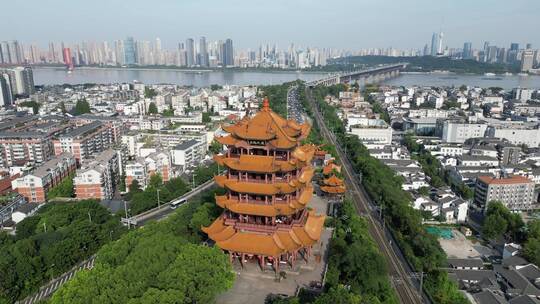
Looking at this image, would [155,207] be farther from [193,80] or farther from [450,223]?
[193,80]

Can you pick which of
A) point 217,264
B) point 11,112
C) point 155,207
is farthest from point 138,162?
point 11,112

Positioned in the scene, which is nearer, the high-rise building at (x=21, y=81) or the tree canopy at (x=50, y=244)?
the tree canopy at (x=50, y=244)

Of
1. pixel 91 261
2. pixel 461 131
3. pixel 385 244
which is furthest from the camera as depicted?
pixel 461 131

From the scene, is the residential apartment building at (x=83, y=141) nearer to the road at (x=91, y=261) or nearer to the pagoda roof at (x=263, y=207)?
the road at (x=91, y=261)

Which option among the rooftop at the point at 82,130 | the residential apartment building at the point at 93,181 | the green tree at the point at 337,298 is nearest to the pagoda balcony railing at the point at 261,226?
the green tree at the point at 337,298

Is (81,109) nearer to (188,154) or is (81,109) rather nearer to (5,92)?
(5,92)

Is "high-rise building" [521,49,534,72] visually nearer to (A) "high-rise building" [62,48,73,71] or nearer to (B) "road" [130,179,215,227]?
(B) "road" [130,179,215,227]

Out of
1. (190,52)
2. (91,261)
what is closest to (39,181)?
(91,261)
